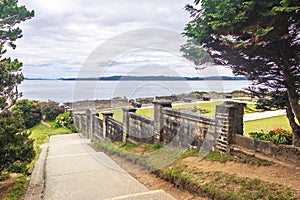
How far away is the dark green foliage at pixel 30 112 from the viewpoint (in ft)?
63.5

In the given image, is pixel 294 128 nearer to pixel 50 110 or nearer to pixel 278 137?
pixel 278 137

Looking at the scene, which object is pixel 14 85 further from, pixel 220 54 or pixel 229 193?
pixel 229 193

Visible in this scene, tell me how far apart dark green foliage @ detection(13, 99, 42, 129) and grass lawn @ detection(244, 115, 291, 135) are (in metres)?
15.4

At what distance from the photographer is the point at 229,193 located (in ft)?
13.5

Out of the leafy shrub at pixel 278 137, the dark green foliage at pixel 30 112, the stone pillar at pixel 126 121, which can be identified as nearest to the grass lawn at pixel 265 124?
the leafy shrub at pixel 278 137

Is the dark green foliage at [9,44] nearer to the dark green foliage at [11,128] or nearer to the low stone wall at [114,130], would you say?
the dark green foliage at [11,128]

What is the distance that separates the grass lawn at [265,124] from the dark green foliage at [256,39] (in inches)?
144

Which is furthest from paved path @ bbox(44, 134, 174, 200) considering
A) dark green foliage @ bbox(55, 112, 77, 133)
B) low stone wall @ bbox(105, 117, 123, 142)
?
dark green foliage @ bbox(55, 112, 77, 133)

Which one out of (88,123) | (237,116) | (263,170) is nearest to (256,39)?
(237,116)

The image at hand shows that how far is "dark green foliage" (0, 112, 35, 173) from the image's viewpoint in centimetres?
566

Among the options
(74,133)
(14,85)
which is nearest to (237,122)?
(14,85)

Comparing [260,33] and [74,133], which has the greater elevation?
[260,33]

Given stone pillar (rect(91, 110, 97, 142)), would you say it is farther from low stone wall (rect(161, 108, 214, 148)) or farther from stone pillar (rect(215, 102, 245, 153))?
stone pillar (rect(215, 102, 245, 153))

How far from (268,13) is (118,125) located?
745cm
